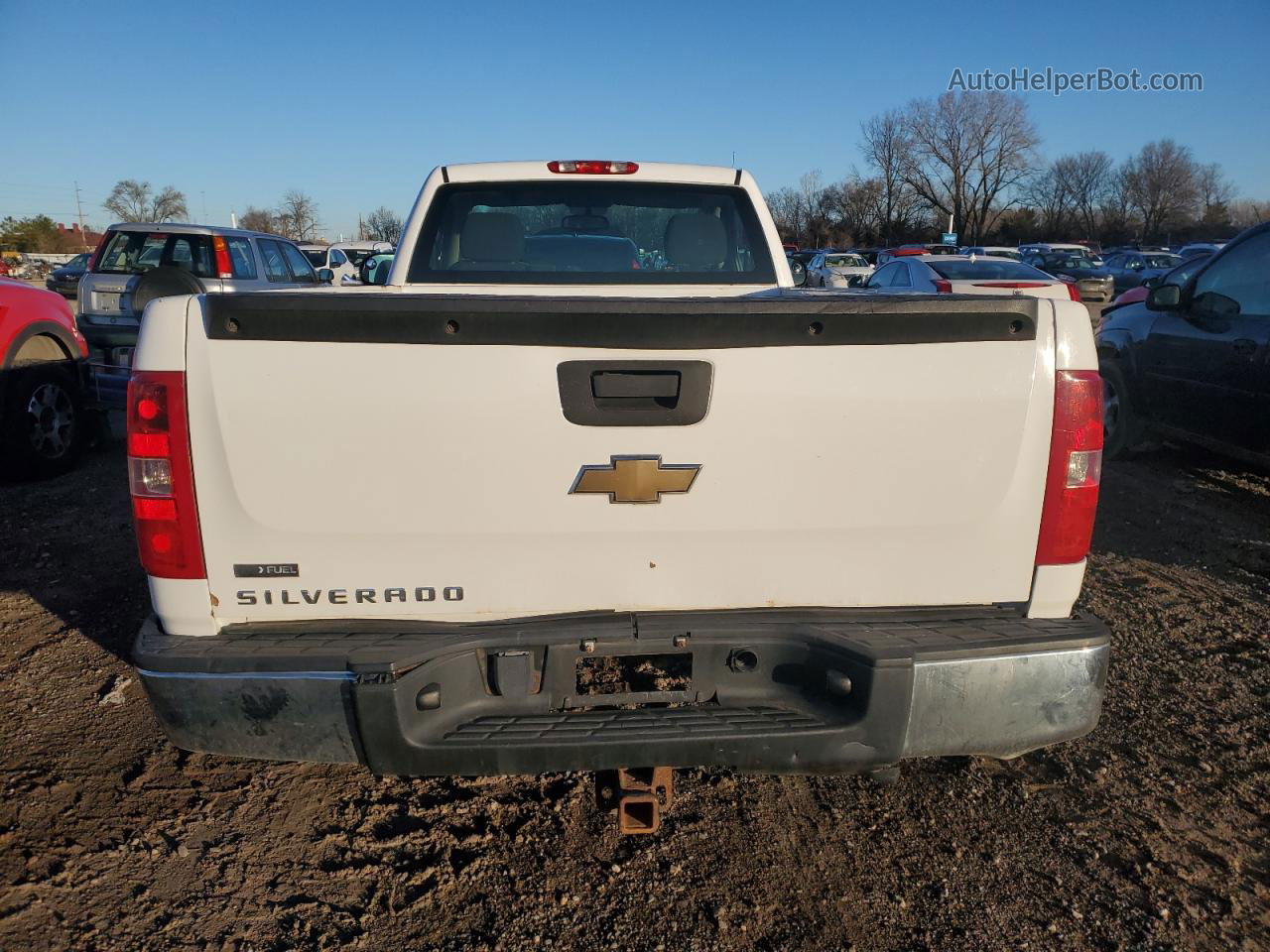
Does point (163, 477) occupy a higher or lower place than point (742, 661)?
higher

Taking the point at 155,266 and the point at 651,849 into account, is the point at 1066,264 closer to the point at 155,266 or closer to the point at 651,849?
the point at 155,266

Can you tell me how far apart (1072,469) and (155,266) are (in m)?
10.8

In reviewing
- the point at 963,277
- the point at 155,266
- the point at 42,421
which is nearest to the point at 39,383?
the point at 42,421

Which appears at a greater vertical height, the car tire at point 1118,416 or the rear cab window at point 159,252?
the rear cab window at point 159,252

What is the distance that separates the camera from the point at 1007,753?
2297 millimetres

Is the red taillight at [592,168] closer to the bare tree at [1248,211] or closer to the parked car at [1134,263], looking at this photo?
the parked car at [1134,263]

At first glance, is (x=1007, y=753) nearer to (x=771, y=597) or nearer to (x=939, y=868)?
(x=939, y=868)

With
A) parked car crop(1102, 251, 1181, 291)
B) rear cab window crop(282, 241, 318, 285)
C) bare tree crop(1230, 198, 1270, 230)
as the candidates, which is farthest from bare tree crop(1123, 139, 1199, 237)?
rear cab window crop(282, 241, 318, 285)

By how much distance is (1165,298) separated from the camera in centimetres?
589

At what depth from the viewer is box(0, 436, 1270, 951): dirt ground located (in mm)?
2299

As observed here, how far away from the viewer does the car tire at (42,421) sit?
6.46m

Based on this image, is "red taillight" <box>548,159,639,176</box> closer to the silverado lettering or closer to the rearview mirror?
the silverado lettering

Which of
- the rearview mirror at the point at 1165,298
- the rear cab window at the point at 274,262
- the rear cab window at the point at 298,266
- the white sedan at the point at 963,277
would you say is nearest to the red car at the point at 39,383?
the rear cab window at the point at 274,262

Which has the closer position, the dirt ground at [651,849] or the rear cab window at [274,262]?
the dirt ground at [651,849]
